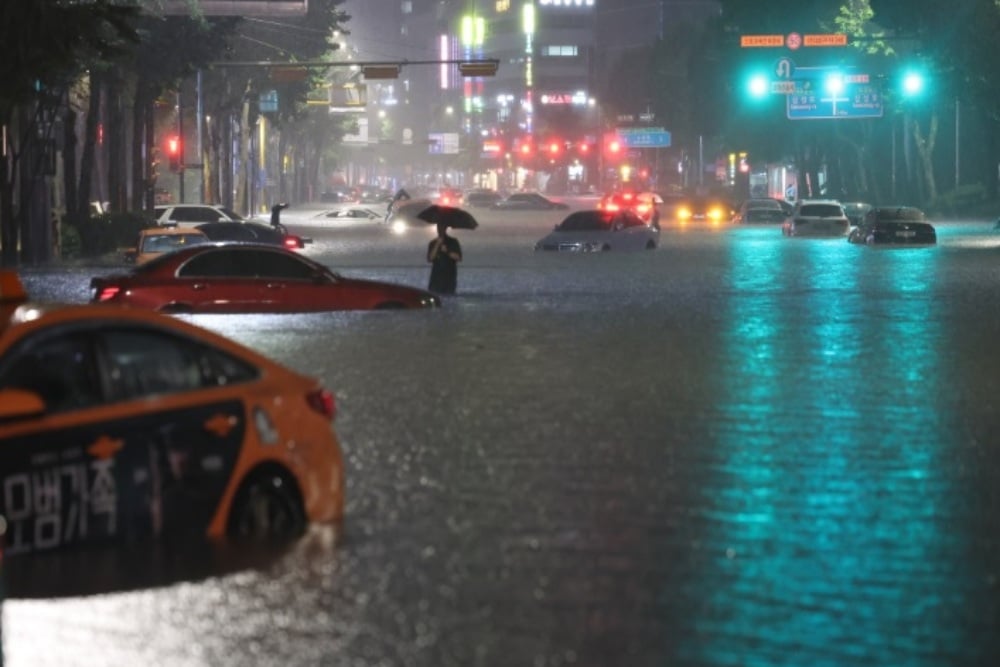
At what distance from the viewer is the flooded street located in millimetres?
8492

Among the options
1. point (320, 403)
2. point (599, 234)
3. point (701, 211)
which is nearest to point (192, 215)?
point (599, 234)

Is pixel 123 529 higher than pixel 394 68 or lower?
lower

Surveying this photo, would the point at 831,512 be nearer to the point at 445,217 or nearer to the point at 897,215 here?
the point at 445,217

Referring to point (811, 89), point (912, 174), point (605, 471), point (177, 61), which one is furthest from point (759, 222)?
point (605, 471)

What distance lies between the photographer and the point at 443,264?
111 feet

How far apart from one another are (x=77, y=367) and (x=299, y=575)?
1.48 m

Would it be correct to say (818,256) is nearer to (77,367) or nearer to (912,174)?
(77,367)

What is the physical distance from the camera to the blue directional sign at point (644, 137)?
516 ft

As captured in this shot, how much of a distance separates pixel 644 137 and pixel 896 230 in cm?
9766

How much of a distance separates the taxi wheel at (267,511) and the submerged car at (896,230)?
5059 centimetres

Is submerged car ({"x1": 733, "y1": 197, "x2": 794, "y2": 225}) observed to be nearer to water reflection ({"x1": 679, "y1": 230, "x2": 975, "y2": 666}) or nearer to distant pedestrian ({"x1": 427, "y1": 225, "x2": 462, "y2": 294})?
distant pedestrian ({"x1": 427, "y1": 225, "x2": 462, "y2": 294})

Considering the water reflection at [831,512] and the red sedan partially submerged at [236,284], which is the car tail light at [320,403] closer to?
the water reflection at [831,512]

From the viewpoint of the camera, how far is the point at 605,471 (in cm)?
1348

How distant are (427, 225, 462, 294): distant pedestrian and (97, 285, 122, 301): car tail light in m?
7.57
